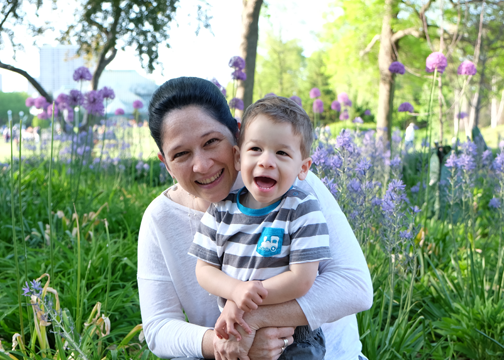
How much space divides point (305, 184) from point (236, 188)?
0.28 metres

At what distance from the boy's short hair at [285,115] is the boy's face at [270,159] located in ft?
0.06

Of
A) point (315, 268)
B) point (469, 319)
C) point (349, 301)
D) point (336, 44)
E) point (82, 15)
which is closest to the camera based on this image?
point (315, 268)

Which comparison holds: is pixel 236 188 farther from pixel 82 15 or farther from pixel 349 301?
pixel 82 15

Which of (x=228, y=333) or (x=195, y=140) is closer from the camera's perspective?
(x=228, y=333)

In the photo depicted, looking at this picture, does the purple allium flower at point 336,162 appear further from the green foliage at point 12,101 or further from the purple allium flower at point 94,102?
the green foliage at point 12,101

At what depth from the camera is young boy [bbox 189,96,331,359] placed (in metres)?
1.35

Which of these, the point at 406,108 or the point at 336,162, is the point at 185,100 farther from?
the point at 406,108

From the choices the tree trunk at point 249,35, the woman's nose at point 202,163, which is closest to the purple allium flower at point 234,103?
the woman's nose at point 202,163

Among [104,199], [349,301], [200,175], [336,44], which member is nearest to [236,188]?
[200,175]

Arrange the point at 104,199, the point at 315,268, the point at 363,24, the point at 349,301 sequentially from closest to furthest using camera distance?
the point at 315,268 → the point at 349,301 → the point at 104,199 → the point at 363,24

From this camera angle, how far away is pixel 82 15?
10461mm

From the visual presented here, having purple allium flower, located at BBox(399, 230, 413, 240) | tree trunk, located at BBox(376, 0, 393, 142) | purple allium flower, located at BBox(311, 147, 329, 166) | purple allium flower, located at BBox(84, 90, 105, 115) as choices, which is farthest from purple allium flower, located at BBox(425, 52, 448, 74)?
tree trunk, located at BBox(376, 0, 393, 142)

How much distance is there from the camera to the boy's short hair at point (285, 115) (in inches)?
55.8

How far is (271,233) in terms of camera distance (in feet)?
4.62
